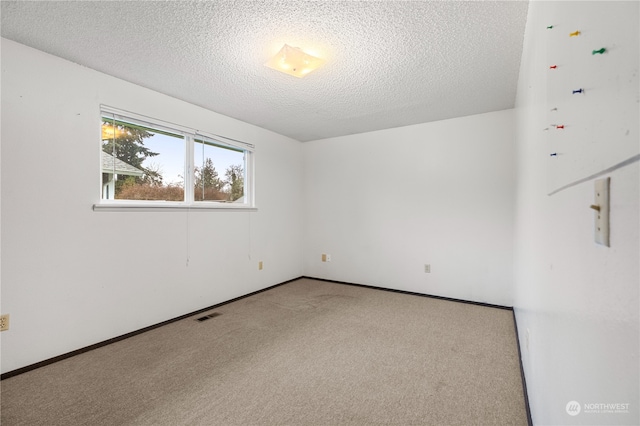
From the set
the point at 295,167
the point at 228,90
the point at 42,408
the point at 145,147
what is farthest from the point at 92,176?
the point at 295,167

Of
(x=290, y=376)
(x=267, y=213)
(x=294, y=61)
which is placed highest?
(x=294, y=61)

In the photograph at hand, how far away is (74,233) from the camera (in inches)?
90.4

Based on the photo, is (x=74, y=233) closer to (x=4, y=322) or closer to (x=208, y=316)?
(x=4, y=322)

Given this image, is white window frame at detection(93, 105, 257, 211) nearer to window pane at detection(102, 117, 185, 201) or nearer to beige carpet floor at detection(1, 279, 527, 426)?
window pane at detection(102, 117, 185, 201)

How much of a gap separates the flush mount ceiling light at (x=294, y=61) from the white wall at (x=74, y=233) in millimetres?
1490

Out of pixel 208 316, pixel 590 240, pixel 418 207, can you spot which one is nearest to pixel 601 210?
pixel 590 240

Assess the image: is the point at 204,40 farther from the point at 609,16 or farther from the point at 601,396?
the point at 601,396

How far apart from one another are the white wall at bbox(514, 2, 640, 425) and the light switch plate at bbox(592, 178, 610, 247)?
0.02 m

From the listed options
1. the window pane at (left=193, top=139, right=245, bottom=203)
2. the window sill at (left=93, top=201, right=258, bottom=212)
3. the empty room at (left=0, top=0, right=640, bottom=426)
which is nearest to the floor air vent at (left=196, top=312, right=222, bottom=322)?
the empty room at (left=0, top=0, right=640, bottom=426)

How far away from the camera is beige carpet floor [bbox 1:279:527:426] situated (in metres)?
1.60

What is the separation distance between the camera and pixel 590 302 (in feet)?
2.15

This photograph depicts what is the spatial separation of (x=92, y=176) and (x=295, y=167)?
2803 millimetres

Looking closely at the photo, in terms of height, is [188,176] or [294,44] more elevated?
[294,44]

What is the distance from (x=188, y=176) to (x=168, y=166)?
22cm
